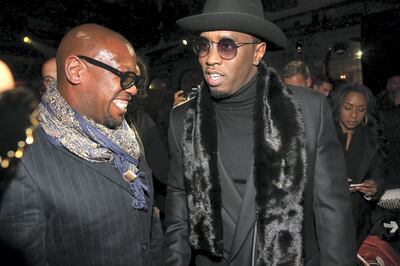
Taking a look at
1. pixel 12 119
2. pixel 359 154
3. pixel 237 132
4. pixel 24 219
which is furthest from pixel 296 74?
pixel 12 119

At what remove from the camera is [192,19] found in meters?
2.46

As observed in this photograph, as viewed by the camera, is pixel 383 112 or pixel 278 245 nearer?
pixel 278 245

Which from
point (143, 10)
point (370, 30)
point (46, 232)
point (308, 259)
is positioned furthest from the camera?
point (143, 10)

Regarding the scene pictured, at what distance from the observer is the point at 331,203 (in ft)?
7.40

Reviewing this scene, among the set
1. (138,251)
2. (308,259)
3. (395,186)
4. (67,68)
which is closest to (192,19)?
(67,68)

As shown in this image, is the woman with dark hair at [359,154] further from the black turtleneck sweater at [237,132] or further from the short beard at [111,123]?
the short beard at [111,123]

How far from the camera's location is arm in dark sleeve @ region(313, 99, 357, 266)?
2.24m

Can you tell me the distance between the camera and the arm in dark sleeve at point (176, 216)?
94.2 inches

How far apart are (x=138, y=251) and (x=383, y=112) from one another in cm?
472

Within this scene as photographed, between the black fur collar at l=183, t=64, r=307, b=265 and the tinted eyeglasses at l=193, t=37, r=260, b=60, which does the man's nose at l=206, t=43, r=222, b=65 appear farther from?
the black fur collar at l=183, t=64, r=307, b=265

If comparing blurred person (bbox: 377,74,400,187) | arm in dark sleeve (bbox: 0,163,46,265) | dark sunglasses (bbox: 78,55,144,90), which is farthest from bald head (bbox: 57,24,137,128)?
blurred person (bbox: 377,74,400,187)

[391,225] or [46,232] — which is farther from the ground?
[46,232]

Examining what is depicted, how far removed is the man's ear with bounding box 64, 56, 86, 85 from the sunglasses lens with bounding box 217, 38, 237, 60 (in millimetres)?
879

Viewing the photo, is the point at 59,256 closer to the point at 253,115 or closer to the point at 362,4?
the point at 253,115
